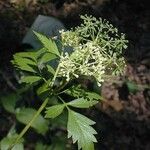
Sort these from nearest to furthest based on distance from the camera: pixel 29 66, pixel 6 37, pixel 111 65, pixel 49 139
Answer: pixel 111 65 → pixel 29 66 → pixel 49 139 → pixel 6 37

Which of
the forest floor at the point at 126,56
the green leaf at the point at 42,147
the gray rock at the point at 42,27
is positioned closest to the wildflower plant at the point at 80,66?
the green leaf at the point at 42,147

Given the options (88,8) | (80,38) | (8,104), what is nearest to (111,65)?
(80,38)

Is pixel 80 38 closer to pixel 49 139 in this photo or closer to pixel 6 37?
pixel 49 139

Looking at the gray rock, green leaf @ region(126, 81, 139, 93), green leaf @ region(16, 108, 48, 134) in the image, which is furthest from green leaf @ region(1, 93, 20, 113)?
green leaf @ region(126, 81, 139, 93)

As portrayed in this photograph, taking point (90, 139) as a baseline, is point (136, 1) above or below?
above

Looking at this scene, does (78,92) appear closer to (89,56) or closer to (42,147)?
(89,56)

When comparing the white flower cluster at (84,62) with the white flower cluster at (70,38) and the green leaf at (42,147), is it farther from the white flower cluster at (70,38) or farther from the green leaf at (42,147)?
the green leaf at (42,147)
